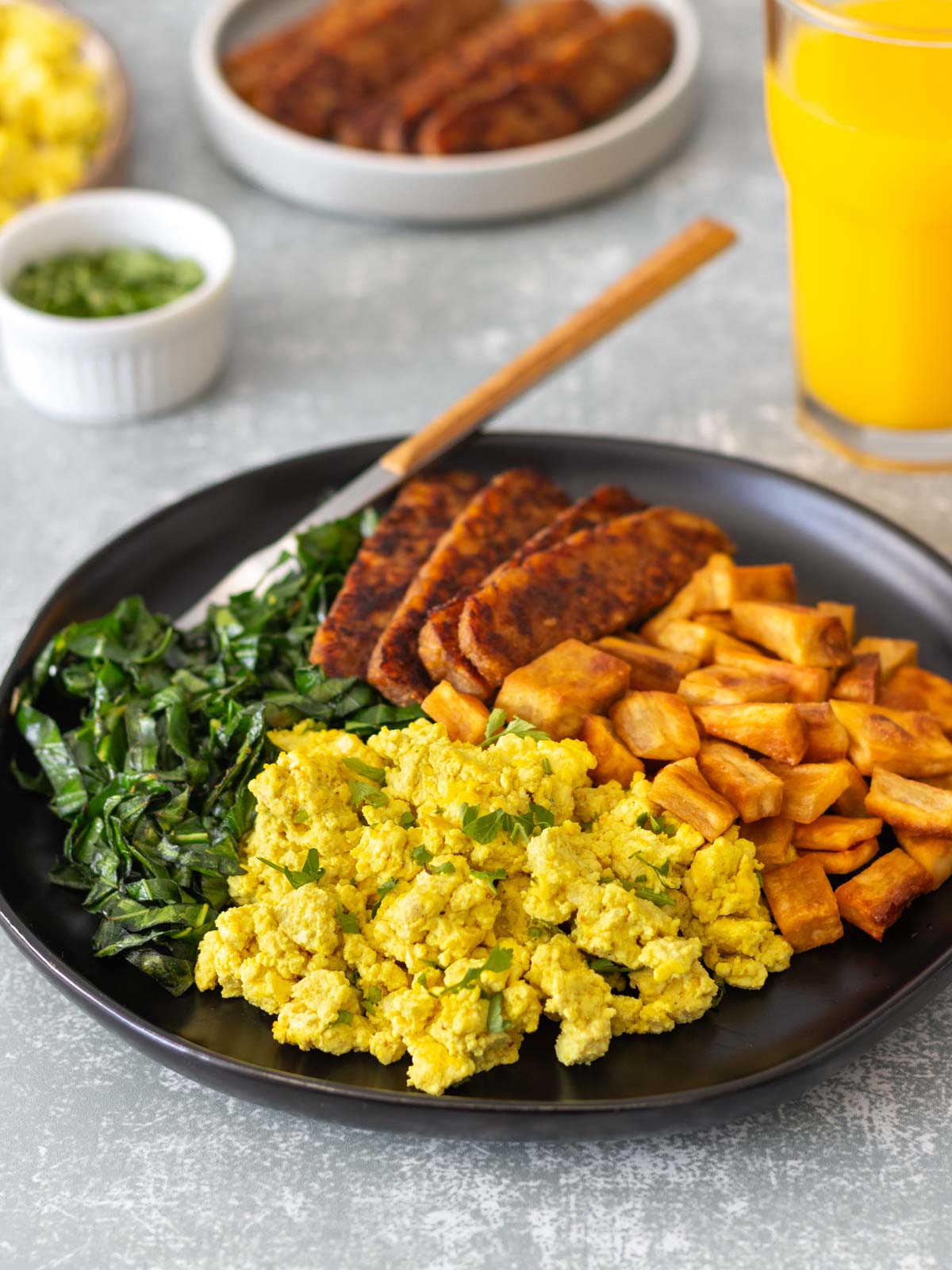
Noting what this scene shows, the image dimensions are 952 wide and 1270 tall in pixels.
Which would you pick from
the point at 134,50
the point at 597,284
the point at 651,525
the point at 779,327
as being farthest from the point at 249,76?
the point at 651,525

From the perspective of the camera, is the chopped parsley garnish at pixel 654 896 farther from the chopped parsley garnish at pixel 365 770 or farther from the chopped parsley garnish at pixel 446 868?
the chopped parsley garnish at pixel 365 770

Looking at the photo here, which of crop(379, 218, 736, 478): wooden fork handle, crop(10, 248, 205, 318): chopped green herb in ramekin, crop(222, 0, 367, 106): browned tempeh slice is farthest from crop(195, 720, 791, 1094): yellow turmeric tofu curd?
crop(222, 0, 367, 106): browned tempeh slice

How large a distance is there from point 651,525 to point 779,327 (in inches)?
63.8

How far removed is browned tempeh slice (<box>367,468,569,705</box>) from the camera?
9.66 ft

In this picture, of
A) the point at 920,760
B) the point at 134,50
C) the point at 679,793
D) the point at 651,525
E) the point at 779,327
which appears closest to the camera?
the point at 679,793

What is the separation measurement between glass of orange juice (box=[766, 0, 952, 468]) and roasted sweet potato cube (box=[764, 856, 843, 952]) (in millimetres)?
1735

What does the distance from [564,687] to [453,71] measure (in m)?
2.97

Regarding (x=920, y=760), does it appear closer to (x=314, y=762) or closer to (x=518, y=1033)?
(x=518, y=1033)

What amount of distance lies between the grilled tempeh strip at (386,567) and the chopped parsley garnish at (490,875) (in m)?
0.64

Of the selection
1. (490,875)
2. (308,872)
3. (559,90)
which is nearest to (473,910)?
(490,875)

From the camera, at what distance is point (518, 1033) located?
2.44 metres

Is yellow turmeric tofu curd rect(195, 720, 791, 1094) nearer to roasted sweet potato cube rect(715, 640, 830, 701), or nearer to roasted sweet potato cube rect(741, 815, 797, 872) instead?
roasted sweet potato cube rect(741, 815, 797, 872)

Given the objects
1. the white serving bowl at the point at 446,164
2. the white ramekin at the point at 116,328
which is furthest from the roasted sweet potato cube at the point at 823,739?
the white serving bowl at the point at 446,164

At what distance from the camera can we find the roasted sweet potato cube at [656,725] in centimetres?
274
